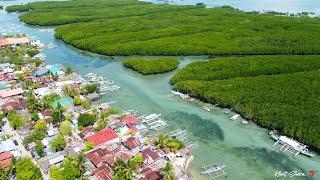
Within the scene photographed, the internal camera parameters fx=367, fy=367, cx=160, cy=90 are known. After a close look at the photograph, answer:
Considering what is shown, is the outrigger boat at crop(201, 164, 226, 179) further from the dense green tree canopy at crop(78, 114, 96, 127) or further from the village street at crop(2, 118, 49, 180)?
the dense green tree canopy at crop(78, 114, 96, 127)

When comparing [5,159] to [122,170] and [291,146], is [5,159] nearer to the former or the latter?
[122,170]

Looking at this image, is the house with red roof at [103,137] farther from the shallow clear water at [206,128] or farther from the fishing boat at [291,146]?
the fishing boat at [291,146]

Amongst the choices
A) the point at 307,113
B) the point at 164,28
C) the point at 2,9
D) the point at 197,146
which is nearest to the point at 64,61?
the point at 164,28

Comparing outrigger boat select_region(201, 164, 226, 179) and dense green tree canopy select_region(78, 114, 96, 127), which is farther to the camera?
dense green tree canopy select_region(78, 114, 96, 127)

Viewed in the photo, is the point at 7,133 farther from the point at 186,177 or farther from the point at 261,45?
the point at 261,45

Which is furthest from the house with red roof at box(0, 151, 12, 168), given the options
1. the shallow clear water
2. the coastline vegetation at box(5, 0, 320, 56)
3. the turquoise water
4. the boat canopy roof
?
the coastline vegetation at box(5, 0, 320, 56)
